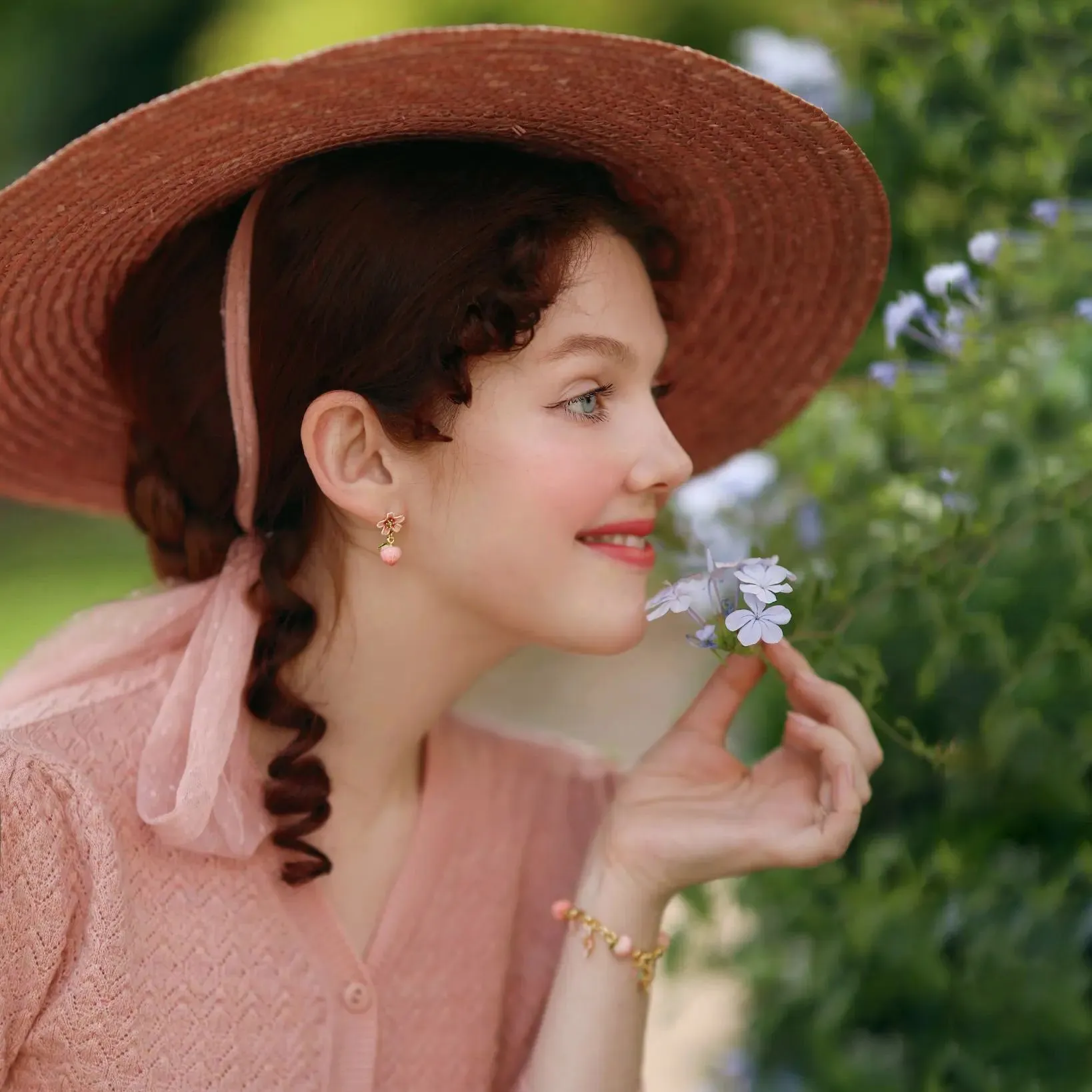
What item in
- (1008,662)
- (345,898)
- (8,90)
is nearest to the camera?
(1008,662)

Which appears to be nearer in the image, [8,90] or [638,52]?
[638,52]

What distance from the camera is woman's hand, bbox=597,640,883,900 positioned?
4.77 ft

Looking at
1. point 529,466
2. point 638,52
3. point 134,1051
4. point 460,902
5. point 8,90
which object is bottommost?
point 8,90

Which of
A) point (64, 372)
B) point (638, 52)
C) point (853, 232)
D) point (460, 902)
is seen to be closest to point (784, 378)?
point (853, 232)

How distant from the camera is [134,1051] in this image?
142 cm

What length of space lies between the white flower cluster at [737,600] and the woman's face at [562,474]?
98mm

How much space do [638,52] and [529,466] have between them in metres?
0.40

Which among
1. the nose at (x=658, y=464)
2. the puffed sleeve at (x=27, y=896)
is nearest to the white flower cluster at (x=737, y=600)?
the nose at (x=658, y=464)

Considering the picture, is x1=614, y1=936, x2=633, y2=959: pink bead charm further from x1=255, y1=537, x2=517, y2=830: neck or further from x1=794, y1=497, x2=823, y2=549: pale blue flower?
x1=794, y1=497, x2=823, y2=549: pale blue flower

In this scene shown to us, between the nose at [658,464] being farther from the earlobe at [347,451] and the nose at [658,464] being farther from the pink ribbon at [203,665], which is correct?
the pink ribbon at [203,665]

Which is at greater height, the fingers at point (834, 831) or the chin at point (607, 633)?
the chin at point (607, 633)

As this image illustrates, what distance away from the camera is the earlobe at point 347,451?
1466mm

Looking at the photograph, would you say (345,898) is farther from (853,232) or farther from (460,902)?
(853,232)

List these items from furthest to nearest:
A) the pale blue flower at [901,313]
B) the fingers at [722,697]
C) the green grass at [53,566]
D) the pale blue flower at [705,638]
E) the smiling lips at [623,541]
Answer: the green grass at [53,566] < the pale blue flower at [901,313] < the fingers at [722,697] < the smiling lips at [623,541] < the pale blue flower at [705,638]
